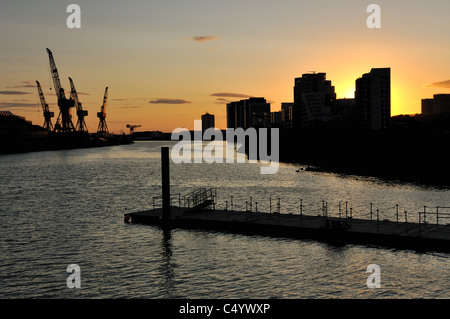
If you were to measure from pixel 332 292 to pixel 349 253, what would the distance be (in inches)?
307

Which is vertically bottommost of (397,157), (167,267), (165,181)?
(167,267)

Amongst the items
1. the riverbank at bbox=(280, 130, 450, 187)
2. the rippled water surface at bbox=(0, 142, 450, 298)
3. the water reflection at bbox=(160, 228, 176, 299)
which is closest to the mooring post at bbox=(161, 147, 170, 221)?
the rippled water surface at bbox=(0, 142, 450, 298)

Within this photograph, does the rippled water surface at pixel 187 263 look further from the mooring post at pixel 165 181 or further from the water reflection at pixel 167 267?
the mooring post at pixel 165 181

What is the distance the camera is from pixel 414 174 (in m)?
113

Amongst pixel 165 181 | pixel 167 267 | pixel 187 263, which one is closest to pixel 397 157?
pixel 165 181

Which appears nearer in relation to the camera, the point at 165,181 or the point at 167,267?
the point at 167,267

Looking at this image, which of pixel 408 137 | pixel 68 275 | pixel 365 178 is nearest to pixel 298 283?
pixel 68 275

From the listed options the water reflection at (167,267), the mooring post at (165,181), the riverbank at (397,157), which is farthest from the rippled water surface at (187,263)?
the riverbank at (397,157)

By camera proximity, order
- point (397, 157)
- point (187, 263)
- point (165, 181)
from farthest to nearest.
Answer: point (397, 157)
point (165, 181)
point (187, 263)

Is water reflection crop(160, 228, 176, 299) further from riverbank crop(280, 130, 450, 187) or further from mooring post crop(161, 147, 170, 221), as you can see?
riverbank crop(280, 130, 450, 187)

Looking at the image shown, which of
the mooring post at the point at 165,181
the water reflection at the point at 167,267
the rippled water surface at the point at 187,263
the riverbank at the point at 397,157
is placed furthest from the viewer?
the riverbank at the point at 397,157

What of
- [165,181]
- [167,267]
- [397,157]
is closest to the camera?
[167,267]

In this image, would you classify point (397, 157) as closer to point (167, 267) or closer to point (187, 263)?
point (187, 263)
